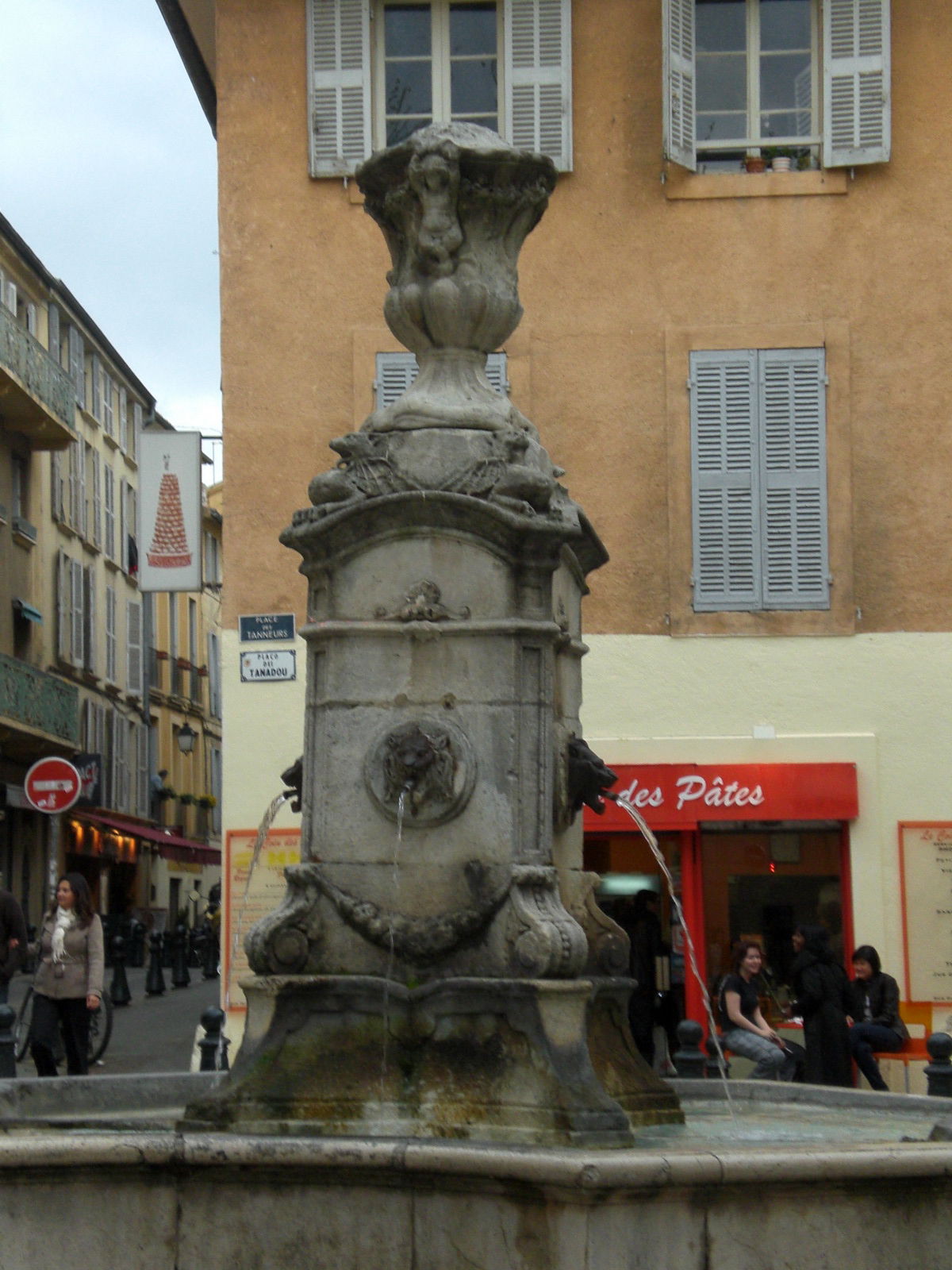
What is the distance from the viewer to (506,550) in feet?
25.3

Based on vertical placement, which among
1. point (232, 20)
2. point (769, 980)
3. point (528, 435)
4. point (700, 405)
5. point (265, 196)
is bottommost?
point (769, 980)

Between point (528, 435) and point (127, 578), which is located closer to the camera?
point (528, 435)

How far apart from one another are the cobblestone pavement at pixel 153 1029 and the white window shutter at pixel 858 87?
30.8 ft

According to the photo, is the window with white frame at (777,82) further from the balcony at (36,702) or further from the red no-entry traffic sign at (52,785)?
the balcony at (36,702)

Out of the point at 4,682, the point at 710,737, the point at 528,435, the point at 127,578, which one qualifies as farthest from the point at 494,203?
the point at 127,578

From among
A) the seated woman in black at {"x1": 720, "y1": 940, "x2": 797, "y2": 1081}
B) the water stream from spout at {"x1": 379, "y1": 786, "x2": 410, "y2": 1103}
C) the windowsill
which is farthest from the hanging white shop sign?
the water stream from spout at {"x1": 379, "y1": 786, "x2": 410, "y2": 1103}

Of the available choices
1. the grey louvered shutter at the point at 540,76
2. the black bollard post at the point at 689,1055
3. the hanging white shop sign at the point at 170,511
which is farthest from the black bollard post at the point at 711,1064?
the grey louvered shutter at the point at 540,76

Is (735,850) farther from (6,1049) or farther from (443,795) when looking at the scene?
(443,795)

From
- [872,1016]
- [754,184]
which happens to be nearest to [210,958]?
[754,184]

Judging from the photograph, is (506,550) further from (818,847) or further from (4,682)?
(4,682)

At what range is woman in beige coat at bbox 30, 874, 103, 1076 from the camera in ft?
41.3

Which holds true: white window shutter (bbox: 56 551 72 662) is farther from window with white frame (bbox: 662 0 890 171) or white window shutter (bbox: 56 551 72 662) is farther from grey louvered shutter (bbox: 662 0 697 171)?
grey louvered shutter (bbox: 662 0 697 171)

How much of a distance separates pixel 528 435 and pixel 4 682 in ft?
90.4

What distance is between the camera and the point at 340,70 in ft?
60.1
